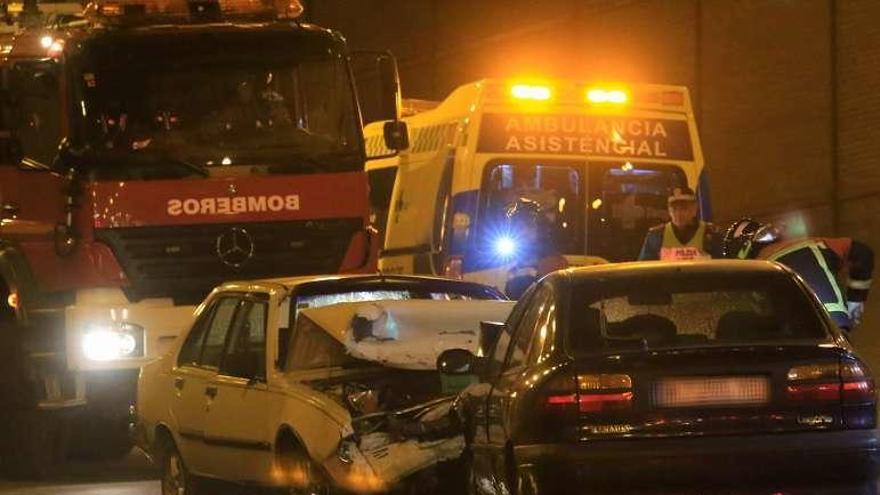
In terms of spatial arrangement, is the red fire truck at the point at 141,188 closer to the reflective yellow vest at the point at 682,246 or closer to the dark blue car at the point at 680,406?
the reflective yellow vest at the point at 682,246

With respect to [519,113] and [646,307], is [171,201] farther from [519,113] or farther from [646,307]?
[646,307]

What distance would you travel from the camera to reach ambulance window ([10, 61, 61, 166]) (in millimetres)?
12695

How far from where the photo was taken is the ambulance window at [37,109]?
12.7 m

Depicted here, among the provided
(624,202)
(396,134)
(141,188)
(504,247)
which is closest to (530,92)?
(624,202)

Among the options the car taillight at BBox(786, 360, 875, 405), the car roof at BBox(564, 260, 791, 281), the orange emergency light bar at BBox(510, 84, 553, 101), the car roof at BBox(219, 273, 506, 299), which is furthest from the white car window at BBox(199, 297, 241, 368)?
the orange emergency light bar at BBox(510, 84, 553, 101)

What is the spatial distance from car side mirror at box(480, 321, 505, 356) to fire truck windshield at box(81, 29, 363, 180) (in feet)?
15.7

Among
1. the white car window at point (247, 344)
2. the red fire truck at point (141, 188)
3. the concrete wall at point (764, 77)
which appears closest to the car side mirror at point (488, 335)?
the white car window at point (247, 344)

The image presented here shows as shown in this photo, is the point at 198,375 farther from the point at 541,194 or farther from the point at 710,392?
the point at 541,194

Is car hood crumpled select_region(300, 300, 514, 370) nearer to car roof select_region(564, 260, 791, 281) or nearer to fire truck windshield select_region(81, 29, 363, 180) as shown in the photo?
car roof select_region(564, 260, 791, 281)

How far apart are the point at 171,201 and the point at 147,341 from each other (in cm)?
107

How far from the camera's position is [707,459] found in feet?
22.1

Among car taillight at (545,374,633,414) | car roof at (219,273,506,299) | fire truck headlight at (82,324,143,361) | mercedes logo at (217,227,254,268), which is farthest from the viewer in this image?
mercedes logo at (217,227,254,268)

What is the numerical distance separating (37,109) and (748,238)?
18.0ft

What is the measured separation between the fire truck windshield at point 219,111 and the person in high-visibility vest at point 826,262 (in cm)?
345
